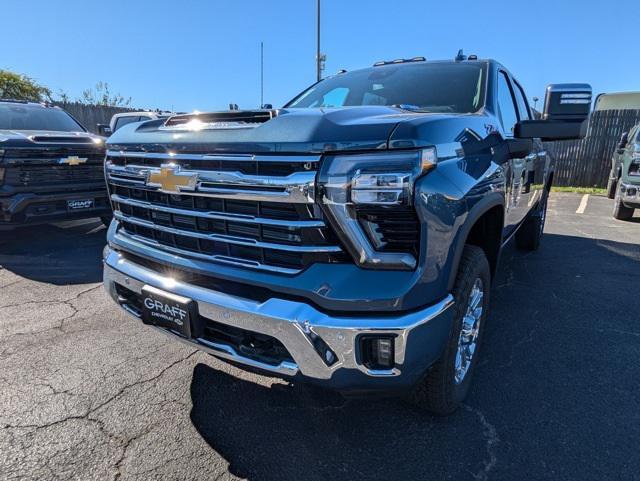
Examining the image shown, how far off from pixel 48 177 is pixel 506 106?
5.28 m

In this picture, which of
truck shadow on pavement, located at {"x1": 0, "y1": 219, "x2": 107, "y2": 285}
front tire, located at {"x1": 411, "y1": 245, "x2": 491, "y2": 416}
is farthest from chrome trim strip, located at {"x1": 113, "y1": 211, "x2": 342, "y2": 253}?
truck shadow on pavement, located at {"x1": 0, "y1": 219, "x2": 107, "y2": 285}

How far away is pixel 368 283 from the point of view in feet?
5.44

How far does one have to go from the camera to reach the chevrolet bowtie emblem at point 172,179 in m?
2.01

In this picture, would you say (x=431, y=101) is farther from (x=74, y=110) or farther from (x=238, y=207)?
(x=74, y=110)

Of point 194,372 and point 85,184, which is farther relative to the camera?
point 85,184

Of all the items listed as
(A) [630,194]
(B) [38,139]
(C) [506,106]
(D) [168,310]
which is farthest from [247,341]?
(A) [630,194]

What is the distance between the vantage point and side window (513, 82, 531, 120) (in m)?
4.07

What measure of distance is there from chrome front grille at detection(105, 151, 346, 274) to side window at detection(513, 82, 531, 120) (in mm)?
3144

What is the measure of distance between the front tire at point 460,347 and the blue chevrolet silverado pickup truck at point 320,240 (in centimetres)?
1

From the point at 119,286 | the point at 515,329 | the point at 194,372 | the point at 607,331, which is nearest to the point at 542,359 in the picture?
the point at 515,329

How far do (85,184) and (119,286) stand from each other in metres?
3.91

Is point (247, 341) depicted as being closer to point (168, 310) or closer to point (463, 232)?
point (168, 310)

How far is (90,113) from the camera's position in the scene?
14.9 meters

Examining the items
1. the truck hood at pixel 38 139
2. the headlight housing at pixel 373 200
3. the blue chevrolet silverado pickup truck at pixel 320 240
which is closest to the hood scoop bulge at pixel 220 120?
the blue chevrolet silverado pickup truck at pixel 320 240
